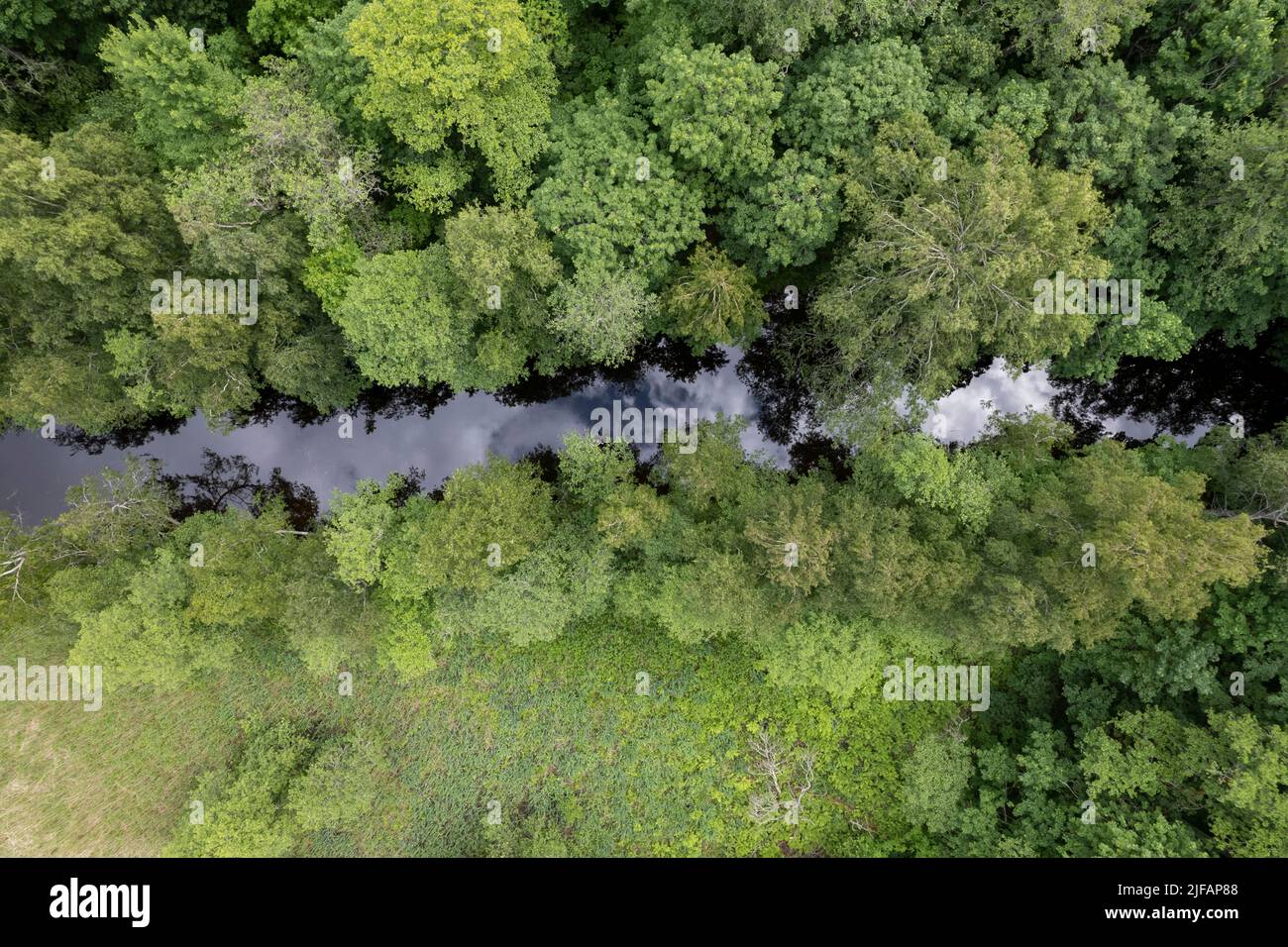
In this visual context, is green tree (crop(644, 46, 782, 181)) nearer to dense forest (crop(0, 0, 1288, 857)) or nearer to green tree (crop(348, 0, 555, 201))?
dense forest (crop(0, 0, 1288, 857))

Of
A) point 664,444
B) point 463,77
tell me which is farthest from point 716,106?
point 664,444

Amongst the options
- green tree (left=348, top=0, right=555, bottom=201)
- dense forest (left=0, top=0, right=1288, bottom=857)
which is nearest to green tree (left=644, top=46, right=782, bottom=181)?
dense forest (left=0, top=0, right=1288, bottom=857)

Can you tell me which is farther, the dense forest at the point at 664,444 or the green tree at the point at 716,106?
the dense forest at the point at 664,444

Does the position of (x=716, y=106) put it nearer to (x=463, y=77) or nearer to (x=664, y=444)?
(x=463, y=77)

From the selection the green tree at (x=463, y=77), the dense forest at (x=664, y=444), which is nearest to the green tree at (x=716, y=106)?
the dense forest at (x=664, y=444)

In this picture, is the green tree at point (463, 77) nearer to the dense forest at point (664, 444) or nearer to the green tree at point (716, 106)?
the dense forest at point (664, 444)

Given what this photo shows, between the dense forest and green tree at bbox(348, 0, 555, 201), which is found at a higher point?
green tree at bbox(348, 0, 555, 201)
